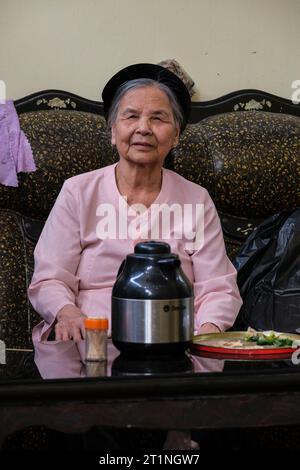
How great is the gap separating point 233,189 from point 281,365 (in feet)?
4.43

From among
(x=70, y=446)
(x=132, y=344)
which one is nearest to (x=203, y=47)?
(x=70, y=446)

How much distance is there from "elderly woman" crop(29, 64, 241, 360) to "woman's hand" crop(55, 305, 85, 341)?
0.09 metres

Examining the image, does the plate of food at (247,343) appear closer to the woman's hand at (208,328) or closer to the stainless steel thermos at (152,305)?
the stainless steel thermos at (152,305)

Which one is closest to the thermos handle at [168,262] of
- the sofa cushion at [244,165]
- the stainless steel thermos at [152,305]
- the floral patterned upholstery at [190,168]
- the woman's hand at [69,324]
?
the stainless steel thermos at [152,305]

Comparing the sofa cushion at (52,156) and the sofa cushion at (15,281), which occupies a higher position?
the sofa cushion at (52,156)

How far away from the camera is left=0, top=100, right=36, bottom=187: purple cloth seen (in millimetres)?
2754

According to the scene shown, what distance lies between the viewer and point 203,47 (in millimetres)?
3375

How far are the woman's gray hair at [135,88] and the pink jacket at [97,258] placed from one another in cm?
17

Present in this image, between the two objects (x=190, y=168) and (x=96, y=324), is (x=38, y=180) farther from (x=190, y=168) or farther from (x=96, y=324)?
(x=96, y=324)

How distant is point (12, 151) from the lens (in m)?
2.77

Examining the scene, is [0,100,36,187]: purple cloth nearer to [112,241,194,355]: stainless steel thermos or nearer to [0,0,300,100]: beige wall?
[0,0,300,100]: beige wall

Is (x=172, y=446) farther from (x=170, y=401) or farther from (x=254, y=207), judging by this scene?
(x=254, y=207)

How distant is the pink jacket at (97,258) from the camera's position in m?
2.42

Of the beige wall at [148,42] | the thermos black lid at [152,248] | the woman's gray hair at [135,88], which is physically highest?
the beige wall at [148,42]
